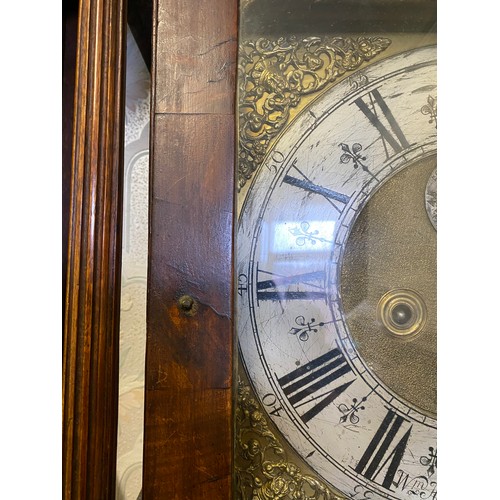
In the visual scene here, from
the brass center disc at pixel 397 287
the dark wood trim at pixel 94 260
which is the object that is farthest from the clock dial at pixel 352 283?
the dark wood trim at pixel 94 260

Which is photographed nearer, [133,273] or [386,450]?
[386,450]

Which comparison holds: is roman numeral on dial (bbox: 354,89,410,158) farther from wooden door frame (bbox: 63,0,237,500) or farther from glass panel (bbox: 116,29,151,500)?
glass panel (bbox: 116,29,151,500)

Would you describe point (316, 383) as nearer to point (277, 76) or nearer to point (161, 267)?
point (161, 267)

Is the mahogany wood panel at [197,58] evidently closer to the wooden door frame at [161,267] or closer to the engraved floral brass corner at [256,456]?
the wooden door frame at [161,267]

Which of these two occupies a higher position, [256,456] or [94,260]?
[94,260]

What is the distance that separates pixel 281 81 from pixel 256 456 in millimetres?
386

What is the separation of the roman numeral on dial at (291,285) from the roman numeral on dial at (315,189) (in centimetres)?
7

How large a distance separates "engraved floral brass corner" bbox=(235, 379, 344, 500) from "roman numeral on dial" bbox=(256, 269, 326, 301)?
0.09 m

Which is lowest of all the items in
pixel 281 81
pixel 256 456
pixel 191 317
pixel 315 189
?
pixel 256 456

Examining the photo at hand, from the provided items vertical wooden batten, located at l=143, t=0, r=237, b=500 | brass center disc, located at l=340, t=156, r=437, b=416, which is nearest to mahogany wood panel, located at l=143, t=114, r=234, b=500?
vertical wooden batten, located at l=143, t=0, r=237, b=500

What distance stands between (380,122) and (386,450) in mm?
320

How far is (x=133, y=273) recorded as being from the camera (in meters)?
0.80

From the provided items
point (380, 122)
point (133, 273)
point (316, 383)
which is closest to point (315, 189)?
point (380, 122)
